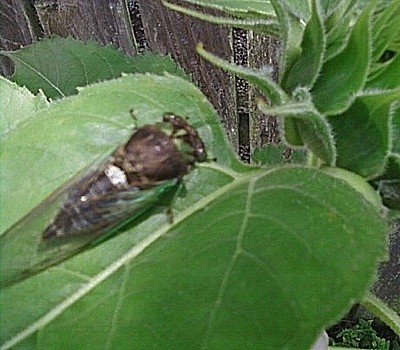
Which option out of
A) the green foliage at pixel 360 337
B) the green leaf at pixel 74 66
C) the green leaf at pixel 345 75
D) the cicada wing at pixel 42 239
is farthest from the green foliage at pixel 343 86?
the green foliage at pixel 360 337

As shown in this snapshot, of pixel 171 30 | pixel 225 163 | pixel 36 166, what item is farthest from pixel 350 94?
pixel 171 30

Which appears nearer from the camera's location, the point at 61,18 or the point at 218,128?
the point at 218,128

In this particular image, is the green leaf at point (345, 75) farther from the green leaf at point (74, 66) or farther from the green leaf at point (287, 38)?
the green leaf at point (74, 66)

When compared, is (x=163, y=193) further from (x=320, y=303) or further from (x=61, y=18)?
(x=61, y=18)

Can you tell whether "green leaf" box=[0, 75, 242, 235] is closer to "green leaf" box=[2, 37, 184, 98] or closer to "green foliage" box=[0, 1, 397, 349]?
"green foliage" box=[0, 1, 397, 349]

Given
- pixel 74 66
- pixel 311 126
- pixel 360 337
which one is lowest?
pixel 360 337

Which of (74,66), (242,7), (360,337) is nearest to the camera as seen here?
(242,7)

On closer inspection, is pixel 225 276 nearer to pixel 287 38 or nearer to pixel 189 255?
pixel 189 255

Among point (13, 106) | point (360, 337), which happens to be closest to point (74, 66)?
point (13, 106)

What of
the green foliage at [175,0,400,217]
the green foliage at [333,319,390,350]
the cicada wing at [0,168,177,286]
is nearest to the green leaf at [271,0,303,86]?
the green foliage at [175,0,400,217]
